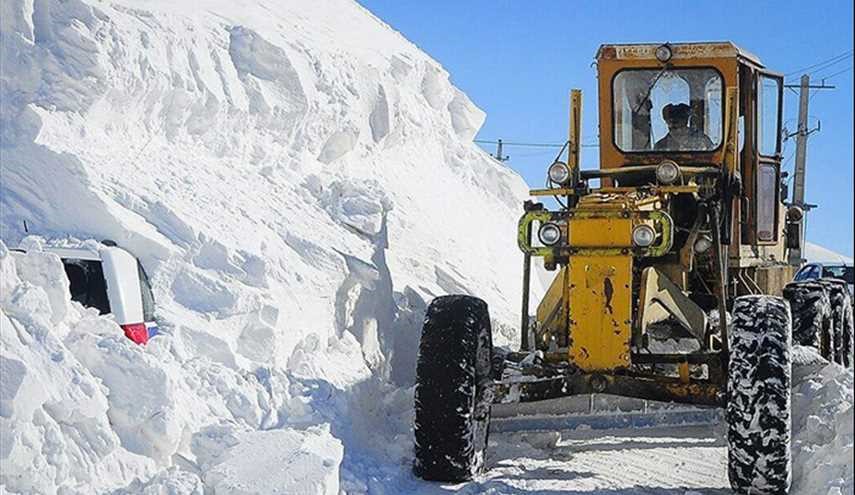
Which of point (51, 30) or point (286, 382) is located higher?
point (51, 30)

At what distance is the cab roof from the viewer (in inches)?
339

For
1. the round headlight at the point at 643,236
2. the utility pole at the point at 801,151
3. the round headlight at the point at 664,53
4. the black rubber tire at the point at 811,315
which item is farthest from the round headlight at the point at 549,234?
the utility pole at the point at 801,151

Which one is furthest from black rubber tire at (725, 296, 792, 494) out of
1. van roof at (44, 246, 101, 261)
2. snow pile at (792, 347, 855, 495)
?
van roof at (44, 246, 101, 261)

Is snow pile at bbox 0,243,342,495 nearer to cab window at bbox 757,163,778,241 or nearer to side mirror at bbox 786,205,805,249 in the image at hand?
cab window at bbox 757,163,778,241

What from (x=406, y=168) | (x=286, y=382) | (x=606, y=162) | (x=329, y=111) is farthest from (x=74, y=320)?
(x=406, y=168)

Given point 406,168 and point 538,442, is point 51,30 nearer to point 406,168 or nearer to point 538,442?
point 538,442

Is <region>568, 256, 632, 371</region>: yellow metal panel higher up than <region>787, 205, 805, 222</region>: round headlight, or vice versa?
<region>787, 205, 805, 222</region>: round headlight

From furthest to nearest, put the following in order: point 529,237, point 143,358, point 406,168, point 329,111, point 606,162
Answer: point 406,168 → point 329,111 → point 606,162 → point 529,237 → point 143,358

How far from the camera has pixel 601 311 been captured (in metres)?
6.96

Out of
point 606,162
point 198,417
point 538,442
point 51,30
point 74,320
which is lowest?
point 538,442

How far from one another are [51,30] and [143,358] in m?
4.41

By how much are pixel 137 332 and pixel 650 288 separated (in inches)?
134

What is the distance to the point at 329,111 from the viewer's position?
13.0 meters

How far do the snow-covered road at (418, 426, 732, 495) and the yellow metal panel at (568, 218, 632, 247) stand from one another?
5.26ft
